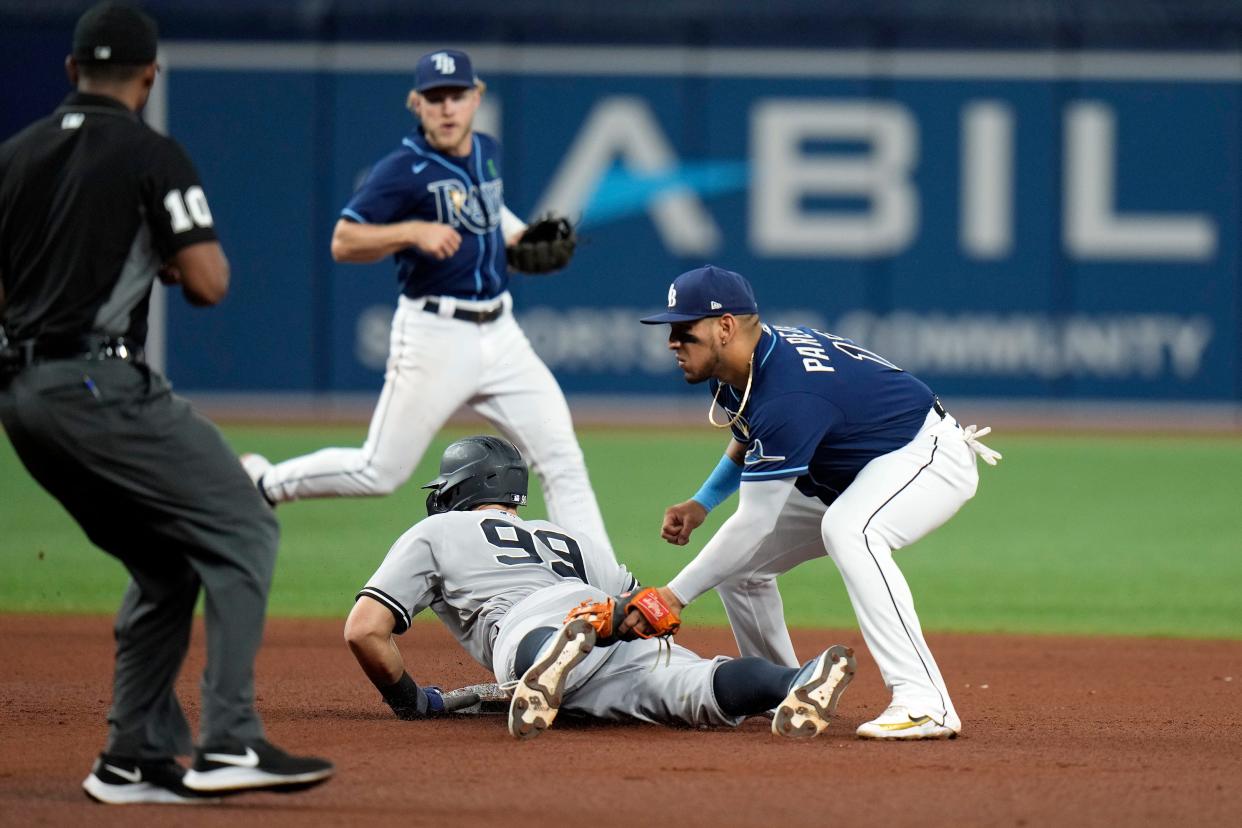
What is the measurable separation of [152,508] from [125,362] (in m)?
0.36

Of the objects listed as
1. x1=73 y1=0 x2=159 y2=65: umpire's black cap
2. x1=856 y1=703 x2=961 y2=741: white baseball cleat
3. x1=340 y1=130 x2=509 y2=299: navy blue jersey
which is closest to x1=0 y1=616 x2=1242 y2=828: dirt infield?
x1=856 y1=703 x2=961 y2=741: white baseball cleat

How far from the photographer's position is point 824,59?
19.2 meters

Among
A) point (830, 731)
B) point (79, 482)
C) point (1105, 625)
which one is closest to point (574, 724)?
point (830, 731)

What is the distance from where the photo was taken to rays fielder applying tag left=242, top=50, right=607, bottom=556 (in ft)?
23.7

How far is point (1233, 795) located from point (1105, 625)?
3750 mm

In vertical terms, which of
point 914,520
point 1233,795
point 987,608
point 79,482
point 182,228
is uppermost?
point 182,228

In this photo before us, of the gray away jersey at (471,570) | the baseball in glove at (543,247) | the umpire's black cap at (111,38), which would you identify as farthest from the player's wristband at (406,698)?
the baseball in glove at (543,247)

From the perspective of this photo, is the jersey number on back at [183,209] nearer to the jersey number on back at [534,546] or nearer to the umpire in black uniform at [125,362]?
the umpire in black uniform at [125,362]

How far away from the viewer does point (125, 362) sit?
4203 mm

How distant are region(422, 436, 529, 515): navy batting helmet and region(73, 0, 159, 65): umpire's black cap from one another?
75.2 inches

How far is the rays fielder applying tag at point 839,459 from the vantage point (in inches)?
205

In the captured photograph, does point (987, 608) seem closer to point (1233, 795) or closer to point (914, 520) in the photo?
point (914, 520)

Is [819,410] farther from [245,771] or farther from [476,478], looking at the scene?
[245,771]

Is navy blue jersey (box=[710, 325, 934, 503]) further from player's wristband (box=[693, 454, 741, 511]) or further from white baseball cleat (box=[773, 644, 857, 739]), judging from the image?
white baseball cleat (box=[773, 644, 857, 739])
